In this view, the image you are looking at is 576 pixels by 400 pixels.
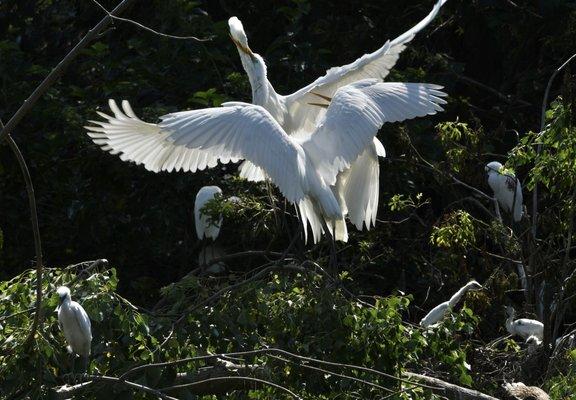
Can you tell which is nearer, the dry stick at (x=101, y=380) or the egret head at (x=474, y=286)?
the dry stick at (x=101, y=380)

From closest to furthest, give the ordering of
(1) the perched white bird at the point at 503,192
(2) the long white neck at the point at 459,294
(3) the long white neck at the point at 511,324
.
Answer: (2) the long white neck at the point at 459,294, (3) the long white neck at the point at 511,324, (1) the perched white bird at the point at 503,192

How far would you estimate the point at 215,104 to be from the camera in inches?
277

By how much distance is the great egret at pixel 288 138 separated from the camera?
18.3 ft

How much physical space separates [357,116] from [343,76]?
2.68 ft

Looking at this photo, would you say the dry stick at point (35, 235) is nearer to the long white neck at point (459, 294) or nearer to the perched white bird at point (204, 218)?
the long white neck at point (459, 294)

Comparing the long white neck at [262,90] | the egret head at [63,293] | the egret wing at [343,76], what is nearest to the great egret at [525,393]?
the egret head at [63,293]

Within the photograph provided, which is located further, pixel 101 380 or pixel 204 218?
pixel 204 218

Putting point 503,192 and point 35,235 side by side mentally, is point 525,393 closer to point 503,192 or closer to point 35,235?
point 35,235

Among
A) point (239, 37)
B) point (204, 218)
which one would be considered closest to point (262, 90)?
point (239, 37)

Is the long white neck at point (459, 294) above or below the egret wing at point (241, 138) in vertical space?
below

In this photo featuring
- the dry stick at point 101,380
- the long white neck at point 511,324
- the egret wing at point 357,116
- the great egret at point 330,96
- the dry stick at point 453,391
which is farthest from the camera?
the long white neck at point 511,324

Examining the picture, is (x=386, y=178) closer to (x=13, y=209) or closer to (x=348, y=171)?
(x=348, y=171)

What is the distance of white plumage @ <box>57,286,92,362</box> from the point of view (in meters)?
4.64

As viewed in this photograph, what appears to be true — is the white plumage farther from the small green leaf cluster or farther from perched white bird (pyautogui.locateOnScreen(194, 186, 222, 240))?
perched white bird (pyautogui.locateOnScreen(194, 186, 222, 240))
